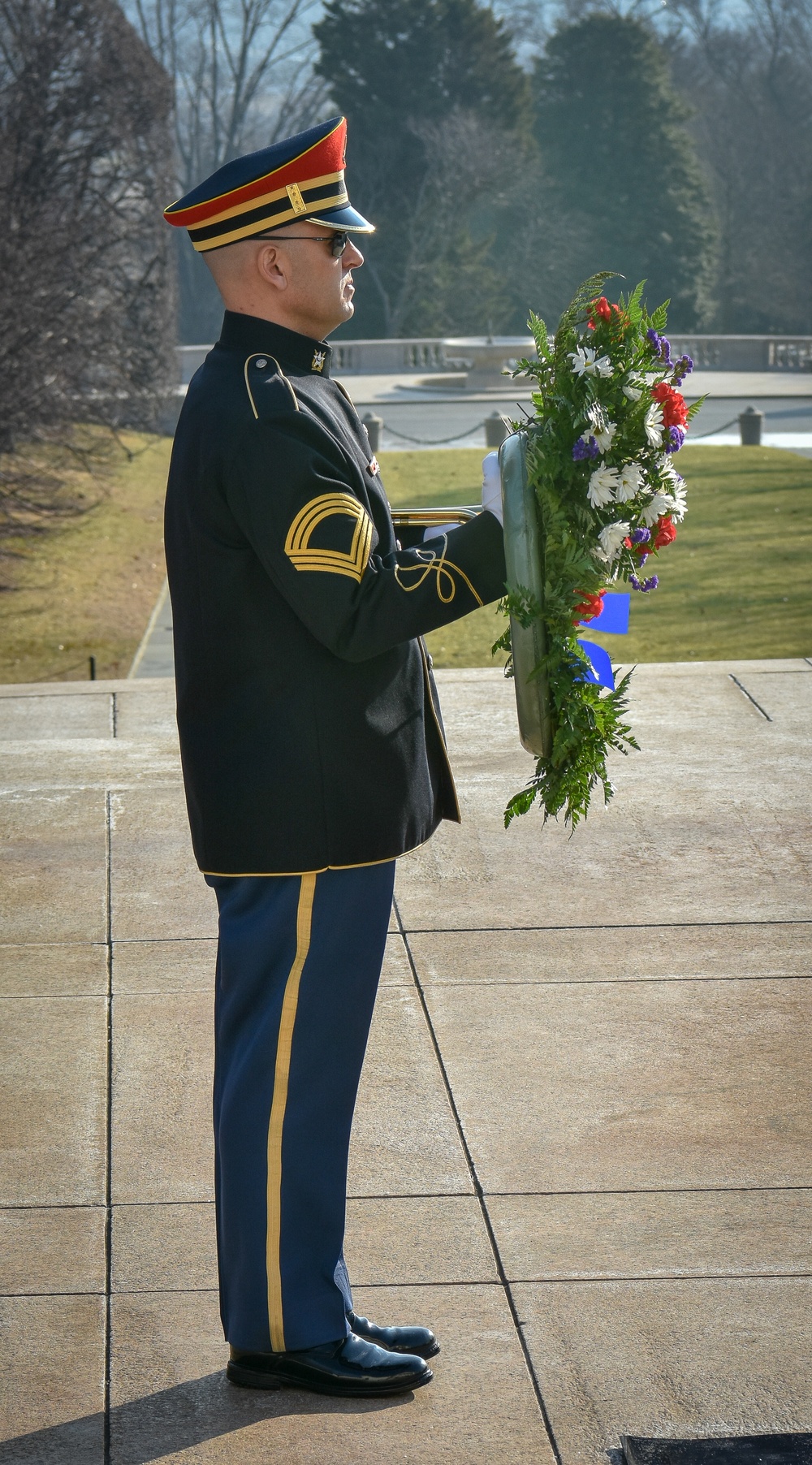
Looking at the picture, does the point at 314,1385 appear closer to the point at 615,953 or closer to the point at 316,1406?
the point at 316,1406

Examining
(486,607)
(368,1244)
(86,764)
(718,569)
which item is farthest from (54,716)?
(718,569)

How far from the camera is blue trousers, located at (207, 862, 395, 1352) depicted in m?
2.54

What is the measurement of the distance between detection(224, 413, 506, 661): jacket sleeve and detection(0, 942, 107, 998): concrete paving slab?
2.19 metres

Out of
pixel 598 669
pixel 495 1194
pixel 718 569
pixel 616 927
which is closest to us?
pixel 598 669

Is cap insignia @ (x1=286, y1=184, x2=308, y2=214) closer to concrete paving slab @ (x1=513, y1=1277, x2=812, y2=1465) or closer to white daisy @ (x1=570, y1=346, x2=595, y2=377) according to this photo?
white daisy @ (x1=570, y1=346, x2=595, y2=377)

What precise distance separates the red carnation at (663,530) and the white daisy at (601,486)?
0.14 metres

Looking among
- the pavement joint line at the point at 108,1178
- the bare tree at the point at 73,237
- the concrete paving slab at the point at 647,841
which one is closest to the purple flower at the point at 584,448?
the pavement joint line at the point at 108,1178

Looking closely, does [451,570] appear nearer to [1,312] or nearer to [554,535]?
[554,535]

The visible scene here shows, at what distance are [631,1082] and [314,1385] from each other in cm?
131

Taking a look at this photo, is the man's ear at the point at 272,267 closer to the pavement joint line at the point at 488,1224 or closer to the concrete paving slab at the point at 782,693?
the pavement joint line at the point at 488,1224

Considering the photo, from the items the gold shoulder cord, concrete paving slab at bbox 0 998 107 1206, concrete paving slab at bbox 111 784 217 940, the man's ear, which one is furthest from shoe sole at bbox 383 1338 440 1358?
concrete paving slab at bbox 111 784 217 940

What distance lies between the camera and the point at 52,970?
438cm

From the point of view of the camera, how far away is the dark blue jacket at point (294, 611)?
92.0 inches

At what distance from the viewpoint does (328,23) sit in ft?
137
